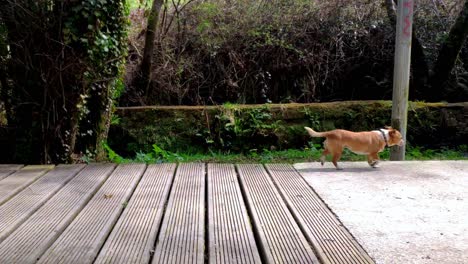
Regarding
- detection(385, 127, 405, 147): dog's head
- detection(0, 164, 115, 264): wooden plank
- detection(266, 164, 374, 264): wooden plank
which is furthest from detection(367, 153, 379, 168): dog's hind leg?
detection(0, 164, 115, 264): wooden plank

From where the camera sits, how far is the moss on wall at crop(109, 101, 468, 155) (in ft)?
20.7

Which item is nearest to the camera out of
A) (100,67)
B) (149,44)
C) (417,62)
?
(100,67)

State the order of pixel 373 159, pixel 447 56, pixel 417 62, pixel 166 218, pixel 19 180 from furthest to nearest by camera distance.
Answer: pixel 417 62 → pixel 447 56 → pixel 373 159 → pixel 19 180 → pixel 166 218

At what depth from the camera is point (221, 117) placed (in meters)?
6.30

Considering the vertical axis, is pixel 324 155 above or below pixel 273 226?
above

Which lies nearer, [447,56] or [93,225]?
[93,225]

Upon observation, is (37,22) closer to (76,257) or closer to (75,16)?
(75,16)

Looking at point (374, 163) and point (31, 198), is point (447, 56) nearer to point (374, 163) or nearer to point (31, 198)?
point (374, 163)

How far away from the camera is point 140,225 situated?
9.58 feet

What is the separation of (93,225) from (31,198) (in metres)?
0.94

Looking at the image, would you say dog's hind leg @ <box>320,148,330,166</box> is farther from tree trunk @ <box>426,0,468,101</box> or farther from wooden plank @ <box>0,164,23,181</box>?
tree trunk @ <box>426,0,468,101</box>

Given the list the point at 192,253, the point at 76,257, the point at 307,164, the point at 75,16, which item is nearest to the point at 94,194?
the point at 76,257

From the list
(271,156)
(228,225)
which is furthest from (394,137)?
(228,225)

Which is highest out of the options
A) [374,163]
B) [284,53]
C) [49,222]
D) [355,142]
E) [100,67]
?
[284,53]
